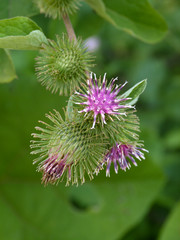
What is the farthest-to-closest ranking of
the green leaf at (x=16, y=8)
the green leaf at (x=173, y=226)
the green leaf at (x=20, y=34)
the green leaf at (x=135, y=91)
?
1. the green leaf at (x=173, y=226)
2. the green leaf at (x=16, y=8)
3. the green leaf at (x=135, y=91)
4. the green leaf at (x=20, y=34)

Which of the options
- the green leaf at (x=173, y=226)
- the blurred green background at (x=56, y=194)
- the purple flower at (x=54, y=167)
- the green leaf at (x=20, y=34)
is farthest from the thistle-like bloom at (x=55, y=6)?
the green leaf at (x=173, y=226)

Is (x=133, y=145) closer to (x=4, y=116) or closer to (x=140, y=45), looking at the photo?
(x=4, y=116)

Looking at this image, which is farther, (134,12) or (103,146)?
(134,12)

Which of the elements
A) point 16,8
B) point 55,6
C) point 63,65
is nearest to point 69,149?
point 63,65

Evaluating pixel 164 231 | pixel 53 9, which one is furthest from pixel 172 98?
pixel 53 9

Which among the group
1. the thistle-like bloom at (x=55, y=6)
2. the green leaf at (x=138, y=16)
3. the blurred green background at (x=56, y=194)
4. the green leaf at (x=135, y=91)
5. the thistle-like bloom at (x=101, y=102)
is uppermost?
the green leaf at (x=138, y=16)

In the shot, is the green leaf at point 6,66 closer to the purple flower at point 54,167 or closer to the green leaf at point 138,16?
the purple flower at point 54,167

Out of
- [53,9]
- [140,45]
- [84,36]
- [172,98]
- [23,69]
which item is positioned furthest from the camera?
[140,45]
